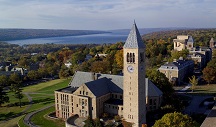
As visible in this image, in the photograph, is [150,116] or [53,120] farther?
[53,120]

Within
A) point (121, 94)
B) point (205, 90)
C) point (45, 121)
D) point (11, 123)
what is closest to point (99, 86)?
point (121, 94)

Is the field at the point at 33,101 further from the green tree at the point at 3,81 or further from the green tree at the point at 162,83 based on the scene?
the green tree at the point at 162,83

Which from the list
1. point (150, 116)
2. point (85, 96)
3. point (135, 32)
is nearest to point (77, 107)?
point (85, 96)

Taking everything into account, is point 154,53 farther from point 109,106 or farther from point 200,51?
point 109,106

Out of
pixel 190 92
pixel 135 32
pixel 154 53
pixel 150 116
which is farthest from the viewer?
pixel 154 53

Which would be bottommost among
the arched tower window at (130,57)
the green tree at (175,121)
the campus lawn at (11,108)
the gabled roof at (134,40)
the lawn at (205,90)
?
the campus lawn at (11,108)

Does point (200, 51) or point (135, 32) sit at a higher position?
point (135, 32)

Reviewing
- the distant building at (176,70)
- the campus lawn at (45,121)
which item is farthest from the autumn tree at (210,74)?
the campus lawn at (45,121)
